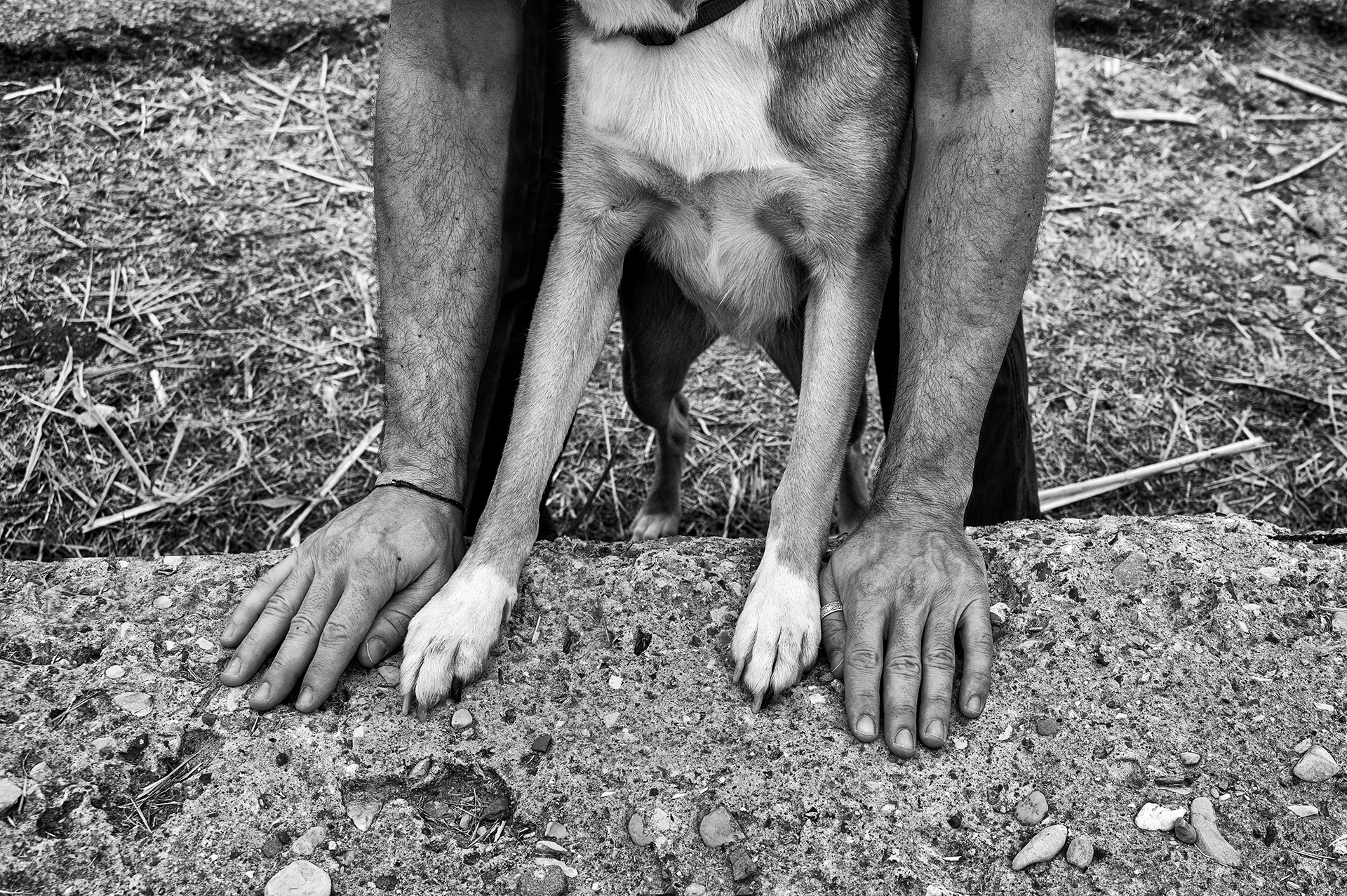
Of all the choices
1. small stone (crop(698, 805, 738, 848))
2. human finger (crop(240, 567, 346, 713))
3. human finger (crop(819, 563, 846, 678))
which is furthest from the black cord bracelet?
small stone (crop(698, 805, 738, 848))

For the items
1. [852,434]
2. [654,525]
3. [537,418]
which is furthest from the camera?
[654,525]

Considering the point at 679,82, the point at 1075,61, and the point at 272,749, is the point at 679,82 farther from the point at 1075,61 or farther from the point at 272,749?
the point at 1075,61

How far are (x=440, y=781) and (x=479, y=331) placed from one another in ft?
3.36

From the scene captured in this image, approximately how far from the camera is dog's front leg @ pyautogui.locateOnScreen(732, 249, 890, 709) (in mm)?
1880

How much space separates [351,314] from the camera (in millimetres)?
3787

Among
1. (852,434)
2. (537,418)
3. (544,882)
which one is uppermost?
(537,418)

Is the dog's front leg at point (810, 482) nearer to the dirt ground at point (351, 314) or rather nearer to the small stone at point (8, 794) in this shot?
the small stone at point (8, 794)

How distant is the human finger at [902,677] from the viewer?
1765 mm

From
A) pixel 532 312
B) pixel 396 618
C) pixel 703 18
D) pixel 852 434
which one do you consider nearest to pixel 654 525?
pixel 852 434

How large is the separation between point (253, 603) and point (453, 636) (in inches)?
15.1

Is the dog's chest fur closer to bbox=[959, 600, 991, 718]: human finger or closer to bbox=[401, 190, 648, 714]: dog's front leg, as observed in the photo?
bbox=[401, 190, 648, 714]: dog's front leg

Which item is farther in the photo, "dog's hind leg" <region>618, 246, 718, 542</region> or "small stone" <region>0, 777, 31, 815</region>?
"dog's hind leg" <region>618, 246, 718, 542</region>

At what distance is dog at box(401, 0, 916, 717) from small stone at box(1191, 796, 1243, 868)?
62 cm

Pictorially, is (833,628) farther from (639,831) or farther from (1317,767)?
(1317,767)
